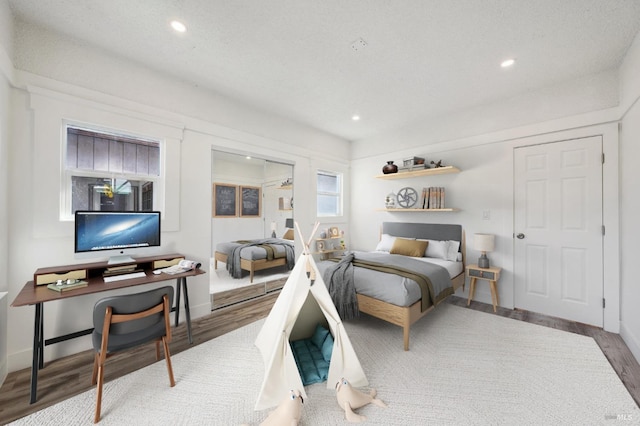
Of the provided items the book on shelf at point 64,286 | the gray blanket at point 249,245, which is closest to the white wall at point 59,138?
the gray blanket at point 249,245

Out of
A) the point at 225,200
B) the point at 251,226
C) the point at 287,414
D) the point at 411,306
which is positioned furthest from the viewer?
the point at 251,226

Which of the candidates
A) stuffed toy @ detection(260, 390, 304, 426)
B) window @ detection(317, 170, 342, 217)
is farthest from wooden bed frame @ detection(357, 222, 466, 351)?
stuffed toy @ detection(260, 390, 304, 426)

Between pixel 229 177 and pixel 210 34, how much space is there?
1747 millimetres

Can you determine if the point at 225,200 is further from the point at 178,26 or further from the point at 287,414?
the point at 287,414

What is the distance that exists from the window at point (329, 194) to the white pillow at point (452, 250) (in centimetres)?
218

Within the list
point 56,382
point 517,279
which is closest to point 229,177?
point 56,382

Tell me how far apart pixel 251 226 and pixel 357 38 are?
107 inches

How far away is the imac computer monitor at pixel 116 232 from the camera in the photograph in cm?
223

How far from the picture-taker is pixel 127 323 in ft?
5.75

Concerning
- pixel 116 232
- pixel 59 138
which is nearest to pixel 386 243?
pixel 116 232

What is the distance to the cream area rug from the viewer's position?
5.39ft

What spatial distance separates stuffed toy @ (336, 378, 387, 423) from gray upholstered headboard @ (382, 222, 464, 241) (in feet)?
9.63

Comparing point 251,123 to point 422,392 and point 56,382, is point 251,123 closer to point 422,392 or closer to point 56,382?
point 56,382

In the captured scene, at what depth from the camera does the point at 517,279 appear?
3.44 metres
